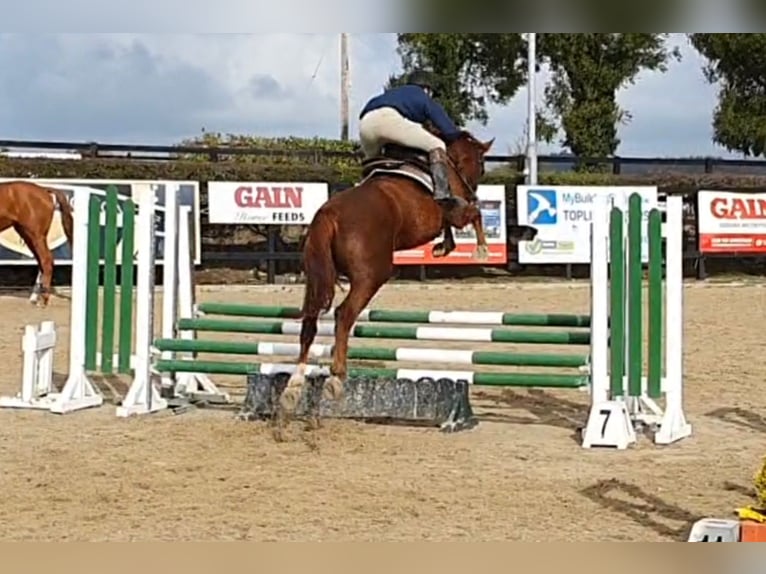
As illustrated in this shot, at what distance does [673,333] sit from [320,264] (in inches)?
68.5

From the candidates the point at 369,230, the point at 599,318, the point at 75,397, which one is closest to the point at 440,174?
the point at 369,230

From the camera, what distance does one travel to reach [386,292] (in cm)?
1395

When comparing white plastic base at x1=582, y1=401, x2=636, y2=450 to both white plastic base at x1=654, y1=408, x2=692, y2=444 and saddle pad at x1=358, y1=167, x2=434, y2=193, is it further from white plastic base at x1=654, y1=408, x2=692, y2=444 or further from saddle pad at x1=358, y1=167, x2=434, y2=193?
saddle pad at x1=358, y1=167, x2=434, y2=193

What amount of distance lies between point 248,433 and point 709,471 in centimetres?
217

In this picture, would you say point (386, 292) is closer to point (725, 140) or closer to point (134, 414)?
point (134, 414)

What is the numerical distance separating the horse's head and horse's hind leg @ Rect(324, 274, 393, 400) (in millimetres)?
687

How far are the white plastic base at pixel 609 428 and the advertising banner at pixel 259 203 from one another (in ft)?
35.7

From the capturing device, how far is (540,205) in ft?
53.3

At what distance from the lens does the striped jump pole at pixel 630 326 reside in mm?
5352

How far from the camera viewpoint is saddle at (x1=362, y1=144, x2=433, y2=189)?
5539mm

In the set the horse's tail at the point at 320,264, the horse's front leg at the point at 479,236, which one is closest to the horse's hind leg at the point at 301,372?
the horse's tail at the point at 320,264

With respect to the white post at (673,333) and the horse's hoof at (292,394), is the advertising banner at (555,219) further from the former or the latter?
the horse's hoof at (292,394)

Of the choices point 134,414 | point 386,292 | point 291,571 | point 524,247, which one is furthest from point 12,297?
point 291,571

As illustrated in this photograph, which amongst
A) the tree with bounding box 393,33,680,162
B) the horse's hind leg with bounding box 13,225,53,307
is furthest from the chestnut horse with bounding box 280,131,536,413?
the tree with bounding box 393,33,680,162
